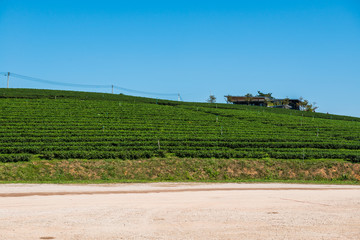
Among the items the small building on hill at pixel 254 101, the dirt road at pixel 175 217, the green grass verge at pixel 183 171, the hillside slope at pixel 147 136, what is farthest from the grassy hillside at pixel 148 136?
the small building on hill at pixel 254 101

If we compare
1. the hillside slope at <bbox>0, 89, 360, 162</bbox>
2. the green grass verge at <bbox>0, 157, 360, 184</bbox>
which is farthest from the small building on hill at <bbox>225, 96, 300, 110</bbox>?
the green grass verge at <bbox>0, 157, 360, 184</bbox>

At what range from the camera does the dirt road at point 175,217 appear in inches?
363

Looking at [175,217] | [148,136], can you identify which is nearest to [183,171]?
[148,136]

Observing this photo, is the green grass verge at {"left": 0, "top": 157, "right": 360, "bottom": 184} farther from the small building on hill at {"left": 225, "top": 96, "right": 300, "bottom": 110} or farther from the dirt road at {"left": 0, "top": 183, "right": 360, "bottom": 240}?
the small building on hill at {"left": 225, "top": 96, "right": 300, "bottom": 110}

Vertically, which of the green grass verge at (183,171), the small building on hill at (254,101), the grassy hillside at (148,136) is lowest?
the green grass verge at (183,171)

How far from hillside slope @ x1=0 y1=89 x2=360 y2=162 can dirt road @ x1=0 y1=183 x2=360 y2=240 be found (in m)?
13.2

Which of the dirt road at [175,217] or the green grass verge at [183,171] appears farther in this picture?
the green grass verge at [183,171]

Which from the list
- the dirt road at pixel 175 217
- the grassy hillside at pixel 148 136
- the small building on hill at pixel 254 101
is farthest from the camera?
the small building on hill at pixel 254 101

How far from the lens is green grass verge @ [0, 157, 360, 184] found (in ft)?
78.7

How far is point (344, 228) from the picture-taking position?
10.1 m

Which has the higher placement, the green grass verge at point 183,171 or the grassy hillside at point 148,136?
the grassy hillside at point 148,136

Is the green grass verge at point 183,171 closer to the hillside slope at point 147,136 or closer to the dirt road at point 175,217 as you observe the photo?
the hillside slope at point 147,136

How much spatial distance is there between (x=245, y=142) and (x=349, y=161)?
29.8 feet

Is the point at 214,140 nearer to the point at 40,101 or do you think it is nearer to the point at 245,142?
the point at 245,142
